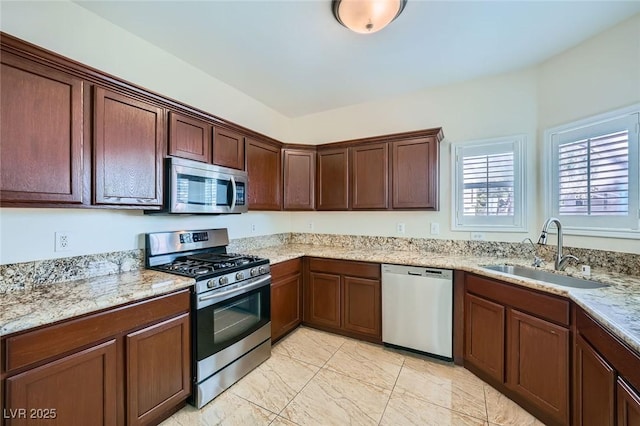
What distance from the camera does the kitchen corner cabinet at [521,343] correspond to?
5.45 feet

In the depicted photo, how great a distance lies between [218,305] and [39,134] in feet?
4.81

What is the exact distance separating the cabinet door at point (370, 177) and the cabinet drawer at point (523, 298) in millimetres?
1182

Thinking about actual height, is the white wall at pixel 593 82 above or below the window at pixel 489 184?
above

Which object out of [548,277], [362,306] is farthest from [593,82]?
[362,306]

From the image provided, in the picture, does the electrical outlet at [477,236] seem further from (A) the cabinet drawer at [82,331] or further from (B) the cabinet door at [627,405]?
(A) the cabinet drawer at [82,331]

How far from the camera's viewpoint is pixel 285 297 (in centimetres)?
288

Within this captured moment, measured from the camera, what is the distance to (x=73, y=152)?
5.13 ft

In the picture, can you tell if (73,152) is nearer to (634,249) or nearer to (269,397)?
(269,397)

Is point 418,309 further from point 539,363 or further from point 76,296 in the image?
point 76,296

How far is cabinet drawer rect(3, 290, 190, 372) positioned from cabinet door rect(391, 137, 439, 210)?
2.29 meters

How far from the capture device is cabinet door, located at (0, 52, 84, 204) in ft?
4.43

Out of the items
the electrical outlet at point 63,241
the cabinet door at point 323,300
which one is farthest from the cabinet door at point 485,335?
the electrical outlet at point 63,241

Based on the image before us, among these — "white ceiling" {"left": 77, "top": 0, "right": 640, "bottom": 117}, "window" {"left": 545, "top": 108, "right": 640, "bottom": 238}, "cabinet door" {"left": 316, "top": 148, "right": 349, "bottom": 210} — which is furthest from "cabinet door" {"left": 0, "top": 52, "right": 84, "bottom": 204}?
"window" {"left": 545, "top": 108, "right": 640, "bottom": 238}

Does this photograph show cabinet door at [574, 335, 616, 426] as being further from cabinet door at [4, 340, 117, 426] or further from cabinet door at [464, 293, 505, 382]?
cabinet door at [4, 340, 117, 426]
